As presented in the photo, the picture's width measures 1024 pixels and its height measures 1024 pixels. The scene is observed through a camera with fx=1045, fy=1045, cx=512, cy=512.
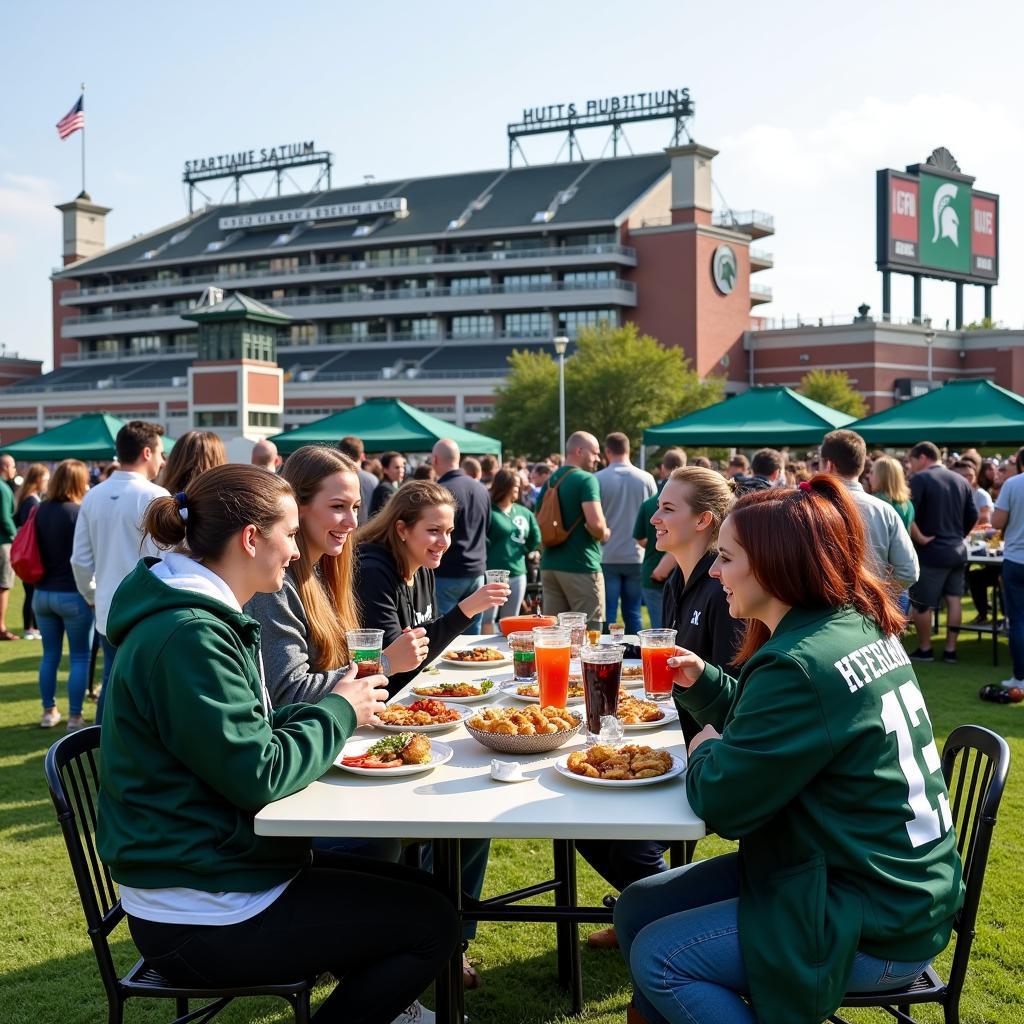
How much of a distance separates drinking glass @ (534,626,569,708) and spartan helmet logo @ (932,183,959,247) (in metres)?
58.0

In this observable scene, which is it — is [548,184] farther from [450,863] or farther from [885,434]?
[450,863]

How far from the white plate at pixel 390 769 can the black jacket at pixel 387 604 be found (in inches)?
42.3

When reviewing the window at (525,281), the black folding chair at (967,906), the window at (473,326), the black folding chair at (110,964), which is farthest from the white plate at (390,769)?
the window at (473,326)

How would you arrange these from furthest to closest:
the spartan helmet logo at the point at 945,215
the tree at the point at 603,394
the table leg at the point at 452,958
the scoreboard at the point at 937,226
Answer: the spartan helmet logo at the point at 945,215
the scoreboard at the point at 937,226
the tree at the point at 603,394
the table leg at the point at 452,958

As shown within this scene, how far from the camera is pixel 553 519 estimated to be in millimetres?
8531

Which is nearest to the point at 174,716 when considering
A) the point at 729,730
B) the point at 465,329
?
the point at 729,730

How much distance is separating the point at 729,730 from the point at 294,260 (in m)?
64.4

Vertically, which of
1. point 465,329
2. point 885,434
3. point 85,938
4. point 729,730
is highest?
point 465,329

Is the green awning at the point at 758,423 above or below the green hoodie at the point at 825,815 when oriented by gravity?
above

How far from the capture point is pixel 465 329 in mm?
59094

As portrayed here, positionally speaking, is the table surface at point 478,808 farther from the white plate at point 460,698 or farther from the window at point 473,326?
the window at point 473,326

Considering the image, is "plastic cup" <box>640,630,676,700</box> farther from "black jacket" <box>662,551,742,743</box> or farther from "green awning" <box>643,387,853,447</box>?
"green awning" <box>643,387,853,447</box>

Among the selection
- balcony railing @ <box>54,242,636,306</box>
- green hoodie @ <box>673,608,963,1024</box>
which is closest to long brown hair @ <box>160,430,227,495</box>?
green hoodie @ <box>673,608,963,1024</box>

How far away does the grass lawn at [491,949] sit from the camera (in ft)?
11.5
